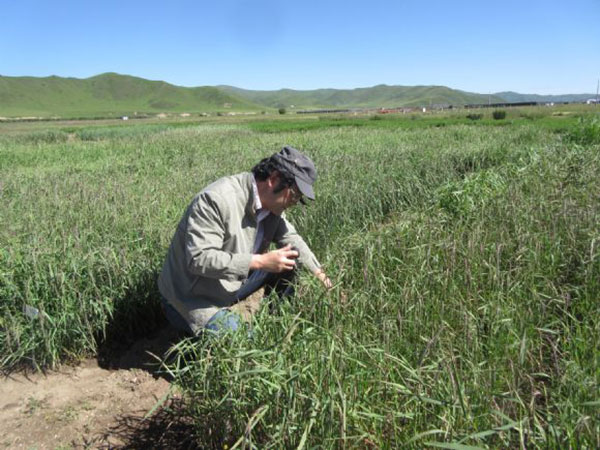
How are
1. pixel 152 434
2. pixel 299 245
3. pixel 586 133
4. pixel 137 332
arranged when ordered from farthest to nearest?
1. pixel 586 133
2. pixel 137 332
3. pixel 299 245
4. pixel 152 434

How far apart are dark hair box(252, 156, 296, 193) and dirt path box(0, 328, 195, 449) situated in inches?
48.6

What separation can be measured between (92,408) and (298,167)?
189cm

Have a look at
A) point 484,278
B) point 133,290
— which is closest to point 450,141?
point 484,278

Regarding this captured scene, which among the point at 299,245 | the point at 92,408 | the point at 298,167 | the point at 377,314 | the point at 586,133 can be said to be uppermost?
the point at 298,167

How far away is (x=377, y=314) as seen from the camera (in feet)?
8.74

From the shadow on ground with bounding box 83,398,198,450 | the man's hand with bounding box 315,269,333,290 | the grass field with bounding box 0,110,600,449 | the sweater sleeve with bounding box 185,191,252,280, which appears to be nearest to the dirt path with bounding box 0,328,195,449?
the shadow on ground with bounding box 83,398,198,450

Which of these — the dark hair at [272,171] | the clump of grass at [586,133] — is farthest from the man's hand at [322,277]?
the clump of grass at [586,133]

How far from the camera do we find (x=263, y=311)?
244 centimetres

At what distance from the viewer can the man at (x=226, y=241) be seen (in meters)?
2.70

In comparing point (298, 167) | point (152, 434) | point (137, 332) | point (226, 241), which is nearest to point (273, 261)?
point (226, 241)

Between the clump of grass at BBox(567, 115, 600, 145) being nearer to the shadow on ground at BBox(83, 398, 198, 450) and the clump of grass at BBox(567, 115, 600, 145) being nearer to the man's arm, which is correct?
the man's arm

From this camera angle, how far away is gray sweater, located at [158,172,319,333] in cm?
270

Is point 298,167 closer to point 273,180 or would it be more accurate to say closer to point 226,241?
point 273,180

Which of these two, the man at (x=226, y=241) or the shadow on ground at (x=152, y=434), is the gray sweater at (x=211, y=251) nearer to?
the man at (x=226, y=241)
